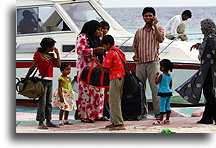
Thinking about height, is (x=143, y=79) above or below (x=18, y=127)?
above

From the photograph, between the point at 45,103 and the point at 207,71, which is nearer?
the point at 45,103

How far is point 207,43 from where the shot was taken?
6.87m

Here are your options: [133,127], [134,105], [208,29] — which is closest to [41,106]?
[133,127]

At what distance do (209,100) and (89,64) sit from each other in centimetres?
153

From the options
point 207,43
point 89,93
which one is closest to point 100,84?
point 89,93

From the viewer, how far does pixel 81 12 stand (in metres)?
9.32

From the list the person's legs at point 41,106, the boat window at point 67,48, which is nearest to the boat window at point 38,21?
the boat window at point 67,48

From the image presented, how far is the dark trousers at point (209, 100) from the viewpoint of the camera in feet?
22.7

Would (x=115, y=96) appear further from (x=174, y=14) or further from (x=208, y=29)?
(x=174, y=14)

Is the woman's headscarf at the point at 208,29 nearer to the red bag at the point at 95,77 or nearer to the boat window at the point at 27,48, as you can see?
the red bag at the point at 95,77

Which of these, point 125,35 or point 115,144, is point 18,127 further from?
point 125,35

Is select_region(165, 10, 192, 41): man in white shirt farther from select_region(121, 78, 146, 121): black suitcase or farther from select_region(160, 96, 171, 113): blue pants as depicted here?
select_region(160, 96, 171, 113): blue pants

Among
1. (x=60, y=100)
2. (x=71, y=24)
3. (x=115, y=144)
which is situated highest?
(x=71, y=24)
